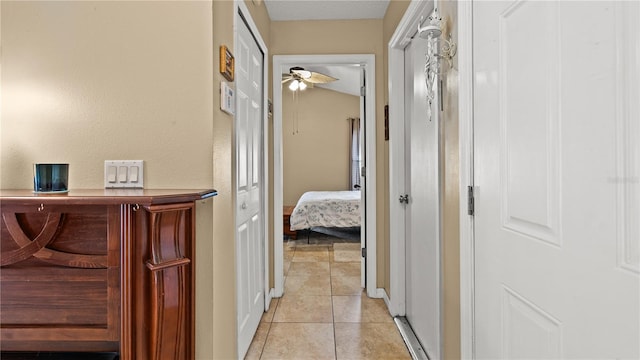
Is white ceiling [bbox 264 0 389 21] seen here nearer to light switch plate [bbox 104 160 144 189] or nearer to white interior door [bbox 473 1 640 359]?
white interior door [bbox 473 1 640 359]

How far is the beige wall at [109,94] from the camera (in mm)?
1274

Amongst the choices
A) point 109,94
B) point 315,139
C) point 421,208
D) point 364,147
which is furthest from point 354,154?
point 109,94

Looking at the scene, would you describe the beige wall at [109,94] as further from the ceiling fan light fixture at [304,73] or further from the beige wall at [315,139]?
the beige wall at [315,139]

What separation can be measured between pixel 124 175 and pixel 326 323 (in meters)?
1.72

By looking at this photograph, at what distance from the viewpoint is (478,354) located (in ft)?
3.85

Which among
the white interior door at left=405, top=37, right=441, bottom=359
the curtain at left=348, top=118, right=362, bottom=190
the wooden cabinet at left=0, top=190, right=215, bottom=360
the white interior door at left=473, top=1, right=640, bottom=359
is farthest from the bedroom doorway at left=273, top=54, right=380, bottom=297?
the curtain at left=348, top=118, right=362, bottom=190

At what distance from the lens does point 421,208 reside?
194cm

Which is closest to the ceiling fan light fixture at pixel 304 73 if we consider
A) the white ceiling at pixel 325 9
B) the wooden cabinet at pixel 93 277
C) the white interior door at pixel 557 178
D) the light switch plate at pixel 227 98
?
the white ceiling at pixel 325 9

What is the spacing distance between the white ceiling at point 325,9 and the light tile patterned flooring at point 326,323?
2386 mm

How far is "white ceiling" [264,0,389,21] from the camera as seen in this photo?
99.0 inches

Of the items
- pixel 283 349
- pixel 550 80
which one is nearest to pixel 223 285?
pixel 283 349

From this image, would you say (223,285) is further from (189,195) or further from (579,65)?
(579,65)

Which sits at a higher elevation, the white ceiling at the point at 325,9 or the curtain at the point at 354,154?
the white ceiling at the point at 325,9

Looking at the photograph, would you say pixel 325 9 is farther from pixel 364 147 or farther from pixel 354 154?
pixel 354 154
